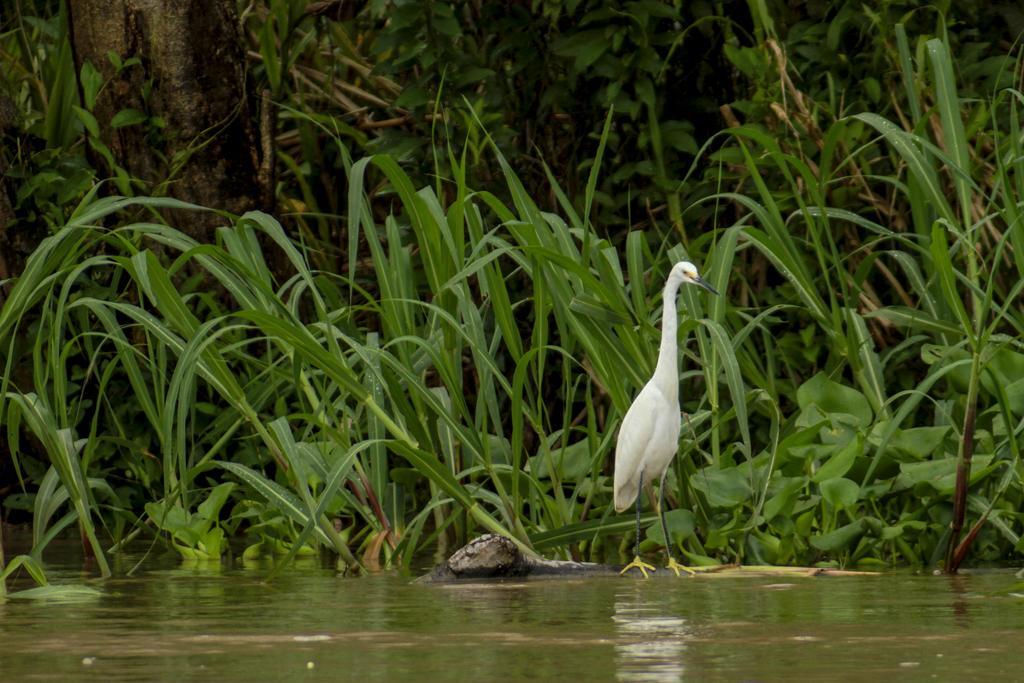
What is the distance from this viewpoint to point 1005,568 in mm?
4570

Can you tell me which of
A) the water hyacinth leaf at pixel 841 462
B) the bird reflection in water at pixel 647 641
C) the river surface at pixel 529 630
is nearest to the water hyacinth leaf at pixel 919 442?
the water hyacinth leaf at pixel 841 462

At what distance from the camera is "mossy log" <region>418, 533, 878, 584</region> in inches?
176

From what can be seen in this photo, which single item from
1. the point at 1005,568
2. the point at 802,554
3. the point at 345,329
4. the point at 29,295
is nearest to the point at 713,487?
the point at 802,554

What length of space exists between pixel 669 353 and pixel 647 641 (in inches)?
64.8

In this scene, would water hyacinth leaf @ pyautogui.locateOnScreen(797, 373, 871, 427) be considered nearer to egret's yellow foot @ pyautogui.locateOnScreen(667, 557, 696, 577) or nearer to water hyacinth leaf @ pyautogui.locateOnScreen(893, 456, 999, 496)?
water hyacinth leaf @ pyautogui.locateOnScreen(893, 456, 999, 496)

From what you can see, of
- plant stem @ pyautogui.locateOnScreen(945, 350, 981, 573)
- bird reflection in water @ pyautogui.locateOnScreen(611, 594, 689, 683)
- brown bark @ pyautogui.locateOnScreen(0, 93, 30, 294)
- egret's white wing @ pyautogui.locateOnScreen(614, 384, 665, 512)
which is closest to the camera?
bird reflection in water @ pyautogui.locateOnScreen(611, 594, 689, 683)

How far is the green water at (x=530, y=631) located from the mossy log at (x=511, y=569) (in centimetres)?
11

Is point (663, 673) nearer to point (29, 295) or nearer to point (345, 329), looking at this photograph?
point (29, 295)

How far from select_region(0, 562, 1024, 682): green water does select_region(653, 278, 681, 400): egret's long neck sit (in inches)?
20.8

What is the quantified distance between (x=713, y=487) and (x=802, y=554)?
331mm

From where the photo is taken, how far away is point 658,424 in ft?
15.1

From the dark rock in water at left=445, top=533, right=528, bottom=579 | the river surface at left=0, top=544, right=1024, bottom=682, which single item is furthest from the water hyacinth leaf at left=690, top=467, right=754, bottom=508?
the dark rock in water at left=445, top=533, right=528, bottom=579

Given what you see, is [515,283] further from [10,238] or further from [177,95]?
[10,238]

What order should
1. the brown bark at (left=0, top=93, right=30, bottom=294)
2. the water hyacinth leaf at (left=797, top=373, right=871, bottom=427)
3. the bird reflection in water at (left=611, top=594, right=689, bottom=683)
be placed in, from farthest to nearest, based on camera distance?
the brown bark at (left=0, top=93, right=30, bottom=294) < the water hyacinth leaf at (left=797, top=373, right=871, bottom=427) < the bird reflection in water at (left=611, top=594, right=689, bottom=683)
